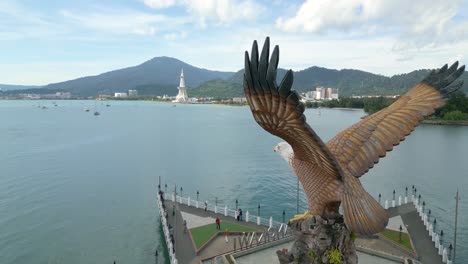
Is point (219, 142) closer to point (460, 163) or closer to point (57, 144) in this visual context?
point (57, 144)

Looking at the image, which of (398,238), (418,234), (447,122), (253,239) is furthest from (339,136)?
(447,122)

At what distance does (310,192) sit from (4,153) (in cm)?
3717

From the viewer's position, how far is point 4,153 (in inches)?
1384

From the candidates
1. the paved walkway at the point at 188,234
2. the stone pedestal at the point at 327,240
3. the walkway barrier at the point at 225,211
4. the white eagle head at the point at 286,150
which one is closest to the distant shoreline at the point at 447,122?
the walkway barrier at the point at 225,211

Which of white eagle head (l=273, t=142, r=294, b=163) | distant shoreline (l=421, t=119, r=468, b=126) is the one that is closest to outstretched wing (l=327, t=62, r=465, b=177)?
white eagle head (l=273, t=142, r=294, b=163)

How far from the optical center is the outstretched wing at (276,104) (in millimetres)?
4184

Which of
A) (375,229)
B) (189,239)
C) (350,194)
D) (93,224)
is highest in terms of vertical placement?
(350,194)

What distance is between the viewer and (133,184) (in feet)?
82.8

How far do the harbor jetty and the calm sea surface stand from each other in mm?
1669

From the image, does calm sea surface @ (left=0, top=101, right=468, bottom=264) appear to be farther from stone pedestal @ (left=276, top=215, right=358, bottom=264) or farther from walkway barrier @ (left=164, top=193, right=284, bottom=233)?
stone pedestal @ (left=276, top=215, right=358, bottom=264)

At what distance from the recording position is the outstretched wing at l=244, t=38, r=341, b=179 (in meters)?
4.18

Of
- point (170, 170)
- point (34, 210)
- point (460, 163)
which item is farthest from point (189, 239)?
point (460, 163)

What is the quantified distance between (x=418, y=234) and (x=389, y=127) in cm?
952

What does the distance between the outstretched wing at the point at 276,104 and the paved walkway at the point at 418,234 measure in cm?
925
